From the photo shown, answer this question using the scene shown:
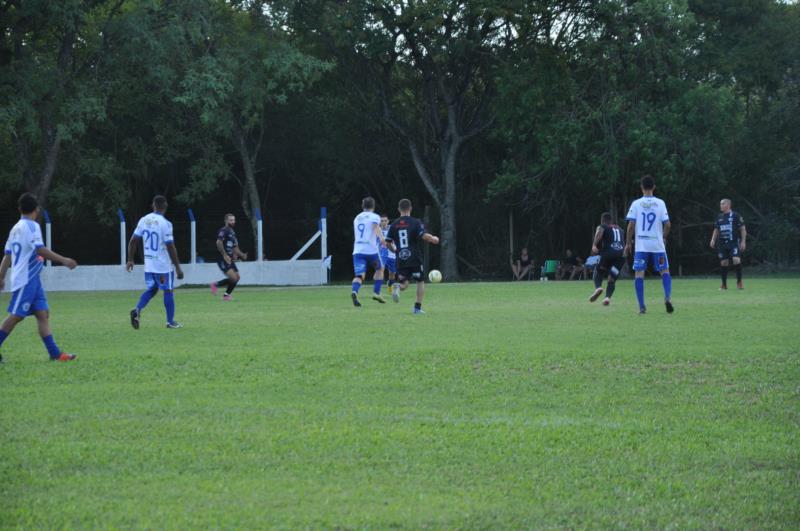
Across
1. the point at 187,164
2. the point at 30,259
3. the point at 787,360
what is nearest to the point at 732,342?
the point at 787,360

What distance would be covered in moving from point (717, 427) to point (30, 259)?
7.75 metres

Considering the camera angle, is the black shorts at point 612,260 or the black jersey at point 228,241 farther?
the black jersey at point 228,241

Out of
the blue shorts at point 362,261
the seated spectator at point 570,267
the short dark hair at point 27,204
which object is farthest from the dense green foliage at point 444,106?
the short dark hair at point 27,204

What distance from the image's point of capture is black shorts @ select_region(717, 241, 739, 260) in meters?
27.9

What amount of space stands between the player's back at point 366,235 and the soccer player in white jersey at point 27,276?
11021 mm

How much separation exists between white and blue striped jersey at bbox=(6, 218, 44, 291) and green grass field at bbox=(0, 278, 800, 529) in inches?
39.0

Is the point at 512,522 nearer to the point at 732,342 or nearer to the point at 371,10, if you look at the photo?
the point at 732,342

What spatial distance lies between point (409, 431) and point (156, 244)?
1093 cm

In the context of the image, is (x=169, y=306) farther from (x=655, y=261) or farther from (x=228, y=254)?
(x=228, y=254)

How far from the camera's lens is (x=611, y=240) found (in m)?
22.0

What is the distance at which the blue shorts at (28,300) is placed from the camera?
39.9 feet

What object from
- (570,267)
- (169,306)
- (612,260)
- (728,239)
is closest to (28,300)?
(169,306)

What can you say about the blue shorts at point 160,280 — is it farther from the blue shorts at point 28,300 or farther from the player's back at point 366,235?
the player's back at point 366,235

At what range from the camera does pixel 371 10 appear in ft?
138
